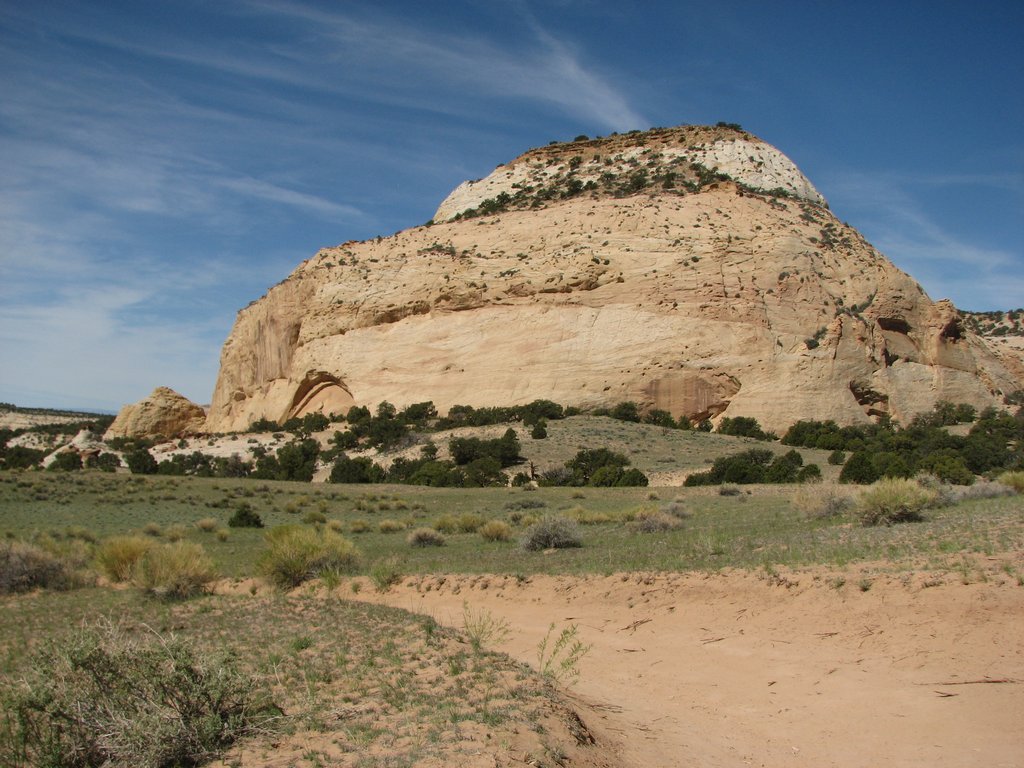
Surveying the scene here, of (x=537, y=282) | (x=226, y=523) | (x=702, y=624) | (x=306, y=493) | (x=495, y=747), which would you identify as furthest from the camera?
(x=537, y=282)

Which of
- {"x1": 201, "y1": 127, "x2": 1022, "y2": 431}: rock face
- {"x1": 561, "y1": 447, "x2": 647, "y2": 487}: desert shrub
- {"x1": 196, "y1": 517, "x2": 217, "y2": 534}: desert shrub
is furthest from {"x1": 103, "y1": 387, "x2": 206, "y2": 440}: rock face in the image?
{"x1": 196, "y1": 517, "x2": 217, "y2": 534}: desert shrub

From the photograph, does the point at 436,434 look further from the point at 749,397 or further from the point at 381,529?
the point at 381,529

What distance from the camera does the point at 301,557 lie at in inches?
527

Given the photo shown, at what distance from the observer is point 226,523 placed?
2286cm

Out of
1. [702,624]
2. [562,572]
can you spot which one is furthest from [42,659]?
[562,572]

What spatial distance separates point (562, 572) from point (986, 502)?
25.6 feet

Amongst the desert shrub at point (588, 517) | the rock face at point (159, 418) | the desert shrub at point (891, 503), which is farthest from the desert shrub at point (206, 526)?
the rock face at point (159, 418)

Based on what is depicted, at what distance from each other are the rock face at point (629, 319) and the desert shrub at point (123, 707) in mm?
37331

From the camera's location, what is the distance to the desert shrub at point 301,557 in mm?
13211

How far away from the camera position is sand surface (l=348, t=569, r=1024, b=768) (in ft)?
19.4

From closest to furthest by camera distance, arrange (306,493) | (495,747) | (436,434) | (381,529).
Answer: (495,747)
(381,529)
(306,493)
(436,434)

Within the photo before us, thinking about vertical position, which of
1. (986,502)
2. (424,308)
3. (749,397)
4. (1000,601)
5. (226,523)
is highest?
(424,308)

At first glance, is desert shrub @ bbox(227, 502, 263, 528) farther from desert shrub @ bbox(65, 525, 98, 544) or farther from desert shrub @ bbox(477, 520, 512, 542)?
desert shrub @ bbox(477, 520, 512, 542)

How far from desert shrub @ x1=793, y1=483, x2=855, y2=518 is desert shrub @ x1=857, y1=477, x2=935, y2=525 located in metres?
1.12
